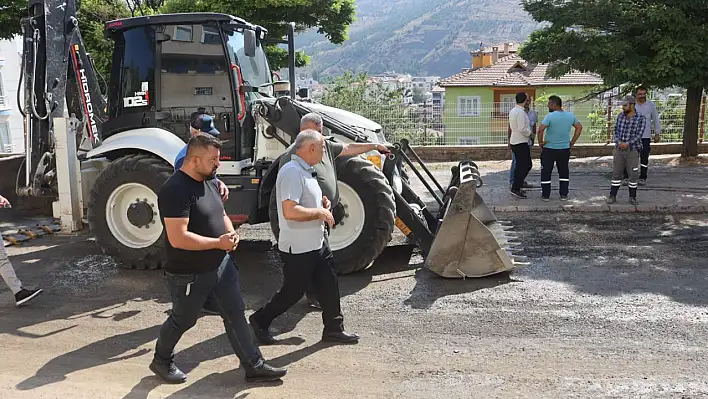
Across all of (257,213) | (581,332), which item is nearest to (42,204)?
(257,213)

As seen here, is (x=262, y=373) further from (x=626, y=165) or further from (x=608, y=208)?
(x=626, y=165)

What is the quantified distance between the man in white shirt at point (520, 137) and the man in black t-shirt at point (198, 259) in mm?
7469

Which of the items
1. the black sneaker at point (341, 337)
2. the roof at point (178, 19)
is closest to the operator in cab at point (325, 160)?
the black sneaker at point (341, 337)

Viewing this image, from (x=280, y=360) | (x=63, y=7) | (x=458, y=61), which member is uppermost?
(x=458, y=61)

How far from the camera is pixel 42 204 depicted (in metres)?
10.8

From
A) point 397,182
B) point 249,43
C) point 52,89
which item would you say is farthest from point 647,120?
point 52,89

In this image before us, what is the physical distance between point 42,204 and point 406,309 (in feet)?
23.5

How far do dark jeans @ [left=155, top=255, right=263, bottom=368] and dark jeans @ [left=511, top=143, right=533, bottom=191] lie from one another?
7.58 metres

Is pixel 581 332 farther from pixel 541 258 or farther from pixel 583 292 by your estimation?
pixel 541 258

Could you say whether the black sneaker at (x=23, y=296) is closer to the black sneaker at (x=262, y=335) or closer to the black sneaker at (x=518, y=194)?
the black sneaker at (x=262, y=335)

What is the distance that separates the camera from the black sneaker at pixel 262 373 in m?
4.73

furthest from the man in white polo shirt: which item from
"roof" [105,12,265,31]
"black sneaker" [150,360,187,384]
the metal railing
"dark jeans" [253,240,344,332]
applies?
the metal railing

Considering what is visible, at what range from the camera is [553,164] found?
1098cm

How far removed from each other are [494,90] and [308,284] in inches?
1386
